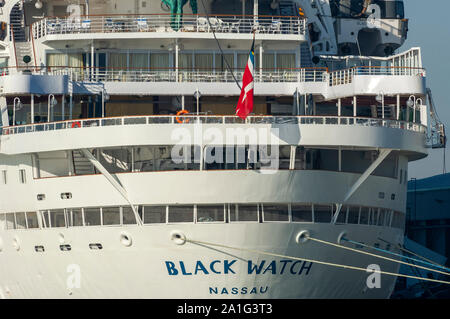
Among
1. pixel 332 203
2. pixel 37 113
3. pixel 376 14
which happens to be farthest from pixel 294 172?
pixel 376 14

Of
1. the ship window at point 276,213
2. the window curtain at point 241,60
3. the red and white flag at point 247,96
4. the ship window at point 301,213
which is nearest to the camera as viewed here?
the ship window at point 276,213

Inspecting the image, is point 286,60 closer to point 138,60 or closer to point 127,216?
point 138,60

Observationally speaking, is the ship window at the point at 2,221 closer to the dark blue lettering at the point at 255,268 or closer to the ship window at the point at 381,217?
the dark blue lettering at the point at 255,268

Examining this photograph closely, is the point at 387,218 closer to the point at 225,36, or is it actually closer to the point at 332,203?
the point at 332,203

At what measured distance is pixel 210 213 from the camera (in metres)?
38.9

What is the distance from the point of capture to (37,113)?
46688 mm

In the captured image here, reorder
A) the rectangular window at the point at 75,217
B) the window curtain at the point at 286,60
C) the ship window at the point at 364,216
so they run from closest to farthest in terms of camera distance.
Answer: the rectangular window at the point at 75,217 < the ship window at the point at 364,216 < the window curtain at the point at 286,60

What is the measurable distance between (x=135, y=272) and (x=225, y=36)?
10621mm

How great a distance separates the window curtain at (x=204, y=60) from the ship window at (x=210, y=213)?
363 inches

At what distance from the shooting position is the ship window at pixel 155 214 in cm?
3909

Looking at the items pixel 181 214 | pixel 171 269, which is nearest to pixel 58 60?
pixel 181 214

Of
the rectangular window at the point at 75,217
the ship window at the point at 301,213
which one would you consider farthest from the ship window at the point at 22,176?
the ship window at the point at 301,213

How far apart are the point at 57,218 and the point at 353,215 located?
32.9 ft

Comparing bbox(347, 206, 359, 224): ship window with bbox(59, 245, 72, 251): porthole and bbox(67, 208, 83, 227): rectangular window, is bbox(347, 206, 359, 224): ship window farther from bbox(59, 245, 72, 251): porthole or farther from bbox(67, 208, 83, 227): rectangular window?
bbox(59, 245, 72, 251): porthole
